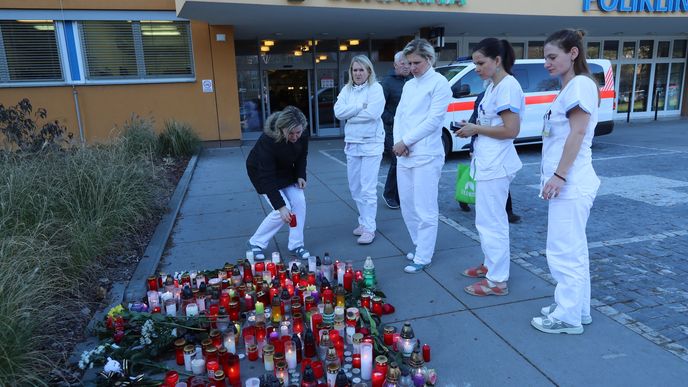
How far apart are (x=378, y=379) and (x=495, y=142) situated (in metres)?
1.91

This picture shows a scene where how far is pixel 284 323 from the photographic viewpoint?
324 centimetres

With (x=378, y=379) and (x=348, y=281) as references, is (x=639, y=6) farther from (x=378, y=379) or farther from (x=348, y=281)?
(x=378, y=379)

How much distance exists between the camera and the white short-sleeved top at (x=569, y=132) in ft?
9.30

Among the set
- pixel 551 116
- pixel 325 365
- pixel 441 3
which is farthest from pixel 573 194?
pixel 441 3

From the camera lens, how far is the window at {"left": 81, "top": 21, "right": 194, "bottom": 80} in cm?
1176

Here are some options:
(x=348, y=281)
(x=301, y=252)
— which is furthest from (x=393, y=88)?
(x=348, y=281)

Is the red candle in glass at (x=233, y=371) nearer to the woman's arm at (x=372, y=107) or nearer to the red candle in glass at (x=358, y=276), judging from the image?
the red candle in glass at (x=358, y=276)

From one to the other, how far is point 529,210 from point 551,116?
11.6 ft

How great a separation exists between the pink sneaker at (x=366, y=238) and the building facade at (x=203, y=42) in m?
6.47

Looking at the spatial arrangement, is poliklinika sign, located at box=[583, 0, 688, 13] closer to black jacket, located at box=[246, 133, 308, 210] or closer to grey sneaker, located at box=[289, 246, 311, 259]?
black jacket, located at box=[246, 133, 308, 210]

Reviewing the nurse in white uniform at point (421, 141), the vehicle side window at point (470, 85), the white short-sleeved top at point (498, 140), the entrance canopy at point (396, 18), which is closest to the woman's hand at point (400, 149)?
the nurse in white uniform at point (421, 141)

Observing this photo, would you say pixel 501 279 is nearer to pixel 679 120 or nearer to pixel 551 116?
pixel 551 116

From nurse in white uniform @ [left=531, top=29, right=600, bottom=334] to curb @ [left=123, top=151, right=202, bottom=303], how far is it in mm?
3276

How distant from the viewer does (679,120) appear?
17.8 meters
